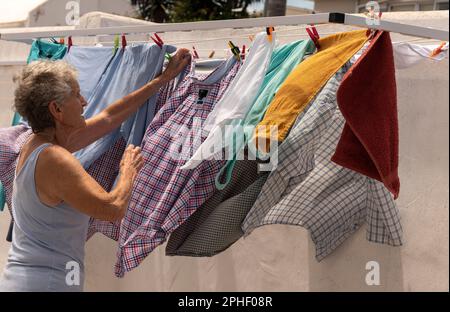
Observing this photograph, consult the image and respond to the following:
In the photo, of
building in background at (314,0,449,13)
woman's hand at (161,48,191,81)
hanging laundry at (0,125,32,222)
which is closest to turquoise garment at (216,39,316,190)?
woman's hand at (161,48,191,81)

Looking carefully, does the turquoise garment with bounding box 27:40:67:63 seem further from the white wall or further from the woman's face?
the white wall

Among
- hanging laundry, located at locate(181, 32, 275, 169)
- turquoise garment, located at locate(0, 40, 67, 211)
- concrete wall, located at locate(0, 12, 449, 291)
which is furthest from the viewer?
turquoise garment, located at locate(0, 40, 67, 211)

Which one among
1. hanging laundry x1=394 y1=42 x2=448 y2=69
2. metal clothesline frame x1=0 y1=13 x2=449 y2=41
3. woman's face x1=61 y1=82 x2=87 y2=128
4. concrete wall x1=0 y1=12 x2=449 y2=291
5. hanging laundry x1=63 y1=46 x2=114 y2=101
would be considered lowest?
concrete wall x1=0 y1=12 x2=449 y2=291

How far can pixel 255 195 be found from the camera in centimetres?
279

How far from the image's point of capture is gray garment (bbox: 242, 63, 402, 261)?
2.69 metres

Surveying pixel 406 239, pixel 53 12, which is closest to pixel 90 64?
pixel 406 239

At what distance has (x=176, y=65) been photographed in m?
3.19

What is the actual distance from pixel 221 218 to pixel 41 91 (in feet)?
2.67

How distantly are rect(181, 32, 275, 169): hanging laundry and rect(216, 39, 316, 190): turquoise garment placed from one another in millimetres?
30

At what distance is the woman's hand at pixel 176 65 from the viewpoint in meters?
3.18

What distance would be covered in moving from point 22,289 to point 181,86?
1.04 meters

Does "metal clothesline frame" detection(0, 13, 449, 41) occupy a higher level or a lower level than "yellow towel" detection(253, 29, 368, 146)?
higher

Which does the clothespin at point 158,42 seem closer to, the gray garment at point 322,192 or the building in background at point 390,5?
the gray garment at point 322,192
